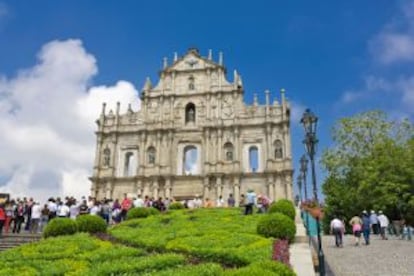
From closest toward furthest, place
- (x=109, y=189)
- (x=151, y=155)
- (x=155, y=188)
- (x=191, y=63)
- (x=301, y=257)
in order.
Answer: (x=301, y=257)
(x=155, y=188)
(x=109, y=189)
(x=151, y=155)
(x=191, y=63)

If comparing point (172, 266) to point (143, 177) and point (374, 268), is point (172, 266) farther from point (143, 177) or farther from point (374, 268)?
point (143, 177)

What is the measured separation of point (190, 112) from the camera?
141ft

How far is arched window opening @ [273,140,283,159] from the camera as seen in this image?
38.3m

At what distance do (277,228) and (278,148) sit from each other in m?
25.5

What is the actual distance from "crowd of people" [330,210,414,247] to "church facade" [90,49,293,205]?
46.1 ft

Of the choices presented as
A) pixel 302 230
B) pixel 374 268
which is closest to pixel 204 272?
pixel 374 268

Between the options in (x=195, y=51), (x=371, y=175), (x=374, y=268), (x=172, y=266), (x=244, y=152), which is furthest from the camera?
(x=195, y=51)

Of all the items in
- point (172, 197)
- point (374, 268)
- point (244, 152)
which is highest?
point (244, 152)

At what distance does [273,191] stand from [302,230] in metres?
21.1

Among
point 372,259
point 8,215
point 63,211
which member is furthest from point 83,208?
point 372,259

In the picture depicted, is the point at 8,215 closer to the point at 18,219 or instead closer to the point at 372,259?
the point at 18,219

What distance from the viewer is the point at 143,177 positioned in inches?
1542

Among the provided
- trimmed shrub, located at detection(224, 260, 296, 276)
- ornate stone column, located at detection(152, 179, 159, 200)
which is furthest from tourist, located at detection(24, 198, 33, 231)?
ornate stone column, located at detection(152, 179, 159, 200)

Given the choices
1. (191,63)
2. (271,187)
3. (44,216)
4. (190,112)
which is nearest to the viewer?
(44,216)
